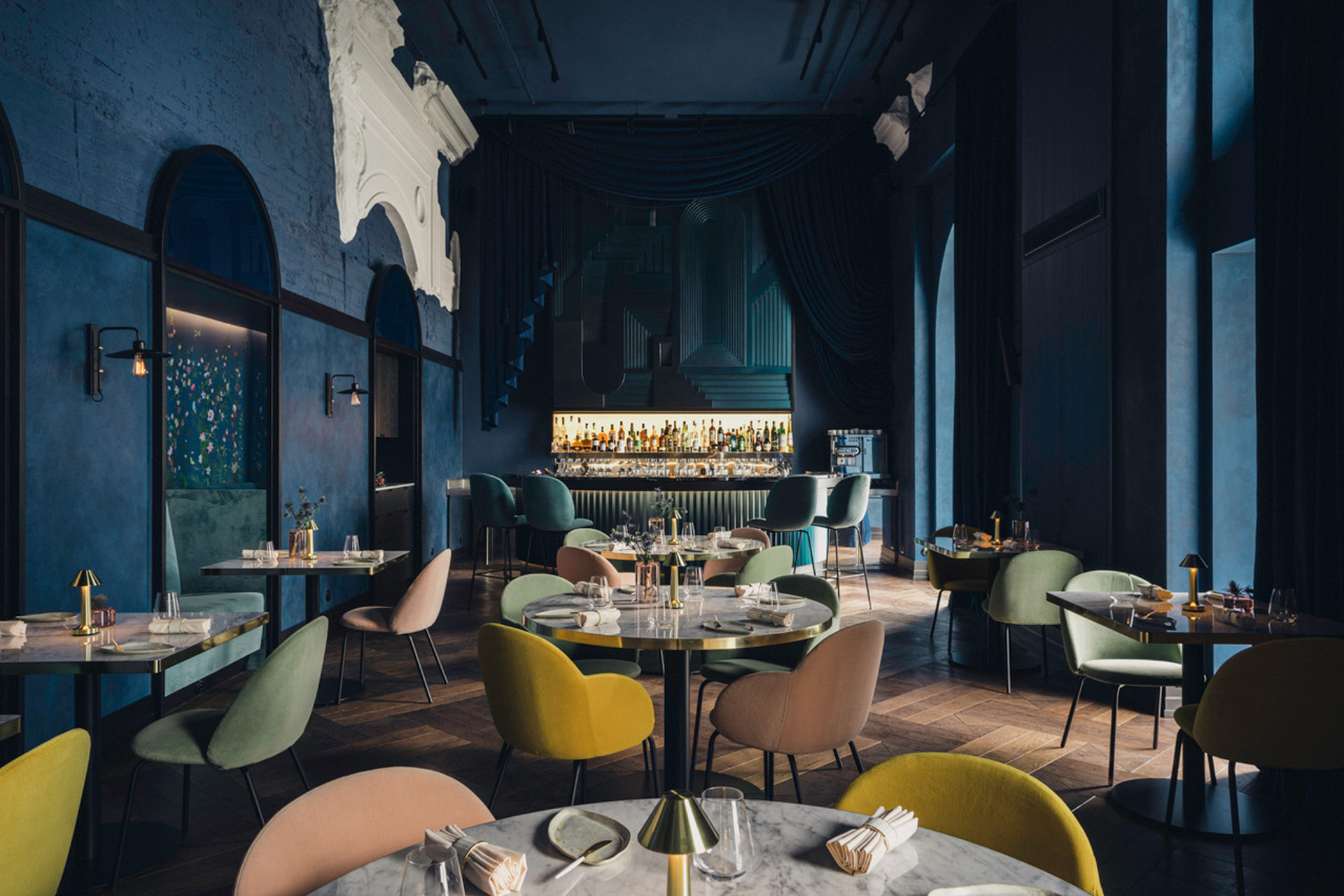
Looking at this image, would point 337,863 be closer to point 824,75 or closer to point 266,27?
point 266,27

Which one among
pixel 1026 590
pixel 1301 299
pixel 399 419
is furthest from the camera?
pixel 399 419

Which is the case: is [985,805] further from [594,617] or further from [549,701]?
[594,617]

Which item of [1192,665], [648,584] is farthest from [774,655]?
[1192,665]

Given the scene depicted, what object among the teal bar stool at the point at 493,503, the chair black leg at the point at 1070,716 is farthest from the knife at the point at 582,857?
the teal bar stool at the point at 493,503

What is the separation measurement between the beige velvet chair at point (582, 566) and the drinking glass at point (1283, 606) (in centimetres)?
284

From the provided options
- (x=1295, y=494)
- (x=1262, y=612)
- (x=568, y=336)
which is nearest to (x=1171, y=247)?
(x=1295, y=494)

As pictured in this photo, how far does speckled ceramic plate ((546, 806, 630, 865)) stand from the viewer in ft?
4.04

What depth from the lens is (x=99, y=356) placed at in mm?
3701

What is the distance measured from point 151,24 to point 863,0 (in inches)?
218

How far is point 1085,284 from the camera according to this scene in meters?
4.91

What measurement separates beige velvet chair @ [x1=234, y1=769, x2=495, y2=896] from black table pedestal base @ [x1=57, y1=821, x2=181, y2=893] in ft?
5.88

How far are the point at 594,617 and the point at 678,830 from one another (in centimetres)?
193

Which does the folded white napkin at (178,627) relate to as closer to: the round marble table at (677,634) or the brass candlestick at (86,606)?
the brass candlestick at (86,606)

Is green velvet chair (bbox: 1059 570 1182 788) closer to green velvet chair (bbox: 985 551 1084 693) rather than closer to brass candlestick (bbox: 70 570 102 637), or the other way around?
green velvet chair (bbox: 985 551 1084 693)
